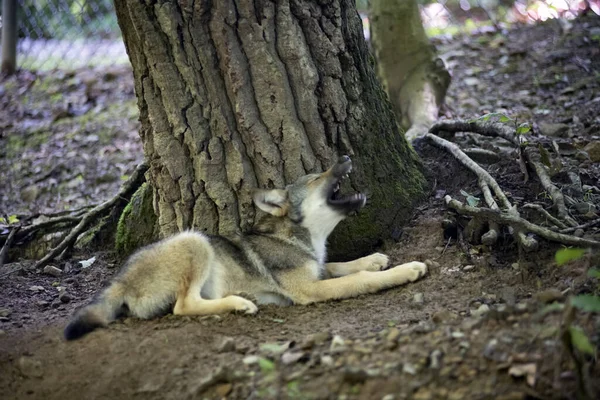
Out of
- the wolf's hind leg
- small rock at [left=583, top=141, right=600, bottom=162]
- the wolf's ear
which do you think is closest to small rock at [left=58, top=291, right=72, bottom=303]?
the wolf's ear

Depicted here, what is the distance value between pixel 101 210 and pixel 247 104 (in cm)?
233

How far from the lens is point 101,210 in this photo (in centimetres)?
645

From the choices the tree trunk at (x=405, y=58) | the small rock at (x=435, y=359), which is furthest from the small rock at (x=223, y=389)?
the tree trunk at (x=405, y=58)

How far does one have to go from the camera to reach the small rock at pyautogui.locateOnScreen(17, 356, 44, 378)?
12.8ft

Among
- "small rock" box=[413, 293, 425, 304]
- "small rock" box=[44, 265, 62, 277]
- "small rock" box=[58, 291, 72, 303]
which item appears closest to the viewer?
"small rock" box=[413, 293, 425, 304]

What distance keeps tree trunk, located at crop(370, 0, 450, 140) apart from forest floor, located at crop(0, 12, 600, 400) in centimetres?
54

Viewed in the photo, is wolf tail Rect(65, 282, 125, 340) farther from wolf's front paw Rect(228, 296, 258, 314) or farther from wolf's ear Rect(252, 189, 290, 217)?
wolf's ear Rect(252, 189, 290, 217)

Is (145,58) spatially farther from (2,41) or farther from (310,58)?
(2,41)

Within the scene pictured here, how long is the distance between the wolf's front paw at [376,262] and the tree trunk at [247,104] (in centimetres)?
31

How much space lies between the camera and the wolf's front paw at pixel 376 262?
200 inches

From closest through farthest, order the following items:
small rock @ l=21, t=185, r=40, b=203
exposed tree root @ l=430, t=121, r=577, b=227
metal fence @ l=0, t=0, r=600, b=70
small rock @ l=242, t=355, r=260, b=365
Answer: small rock @ l=242, t=355, r=260, b=365
exposed tree root @ l=430, t=121, r=577, b=227
small rock @ l=21, t=185, r=40, b=203
metal fence @ l=0, t=0, r=600, b=70

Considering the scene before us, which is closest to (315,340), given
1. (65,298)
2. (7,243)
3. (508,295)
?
(508,295)

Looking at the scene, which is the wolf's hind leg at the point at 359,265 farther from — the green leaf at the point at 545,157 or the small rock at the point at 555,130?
the small rock at the point at 555,130

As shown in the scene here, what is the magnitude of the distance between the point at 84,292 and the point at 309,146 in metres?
2.26
